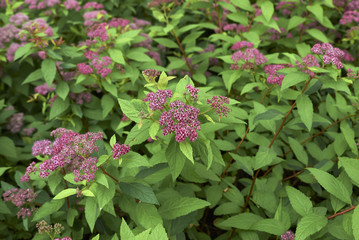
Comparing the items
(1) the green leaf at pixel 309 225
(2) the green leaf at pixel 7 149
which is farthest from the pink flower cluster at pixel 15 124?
(1) the green leaf at pixel 309 225

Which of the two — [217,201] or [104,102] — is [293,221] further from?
[104,102]

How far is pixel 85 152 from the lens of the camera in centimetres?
184

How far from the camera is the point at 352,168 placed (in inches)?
80.2

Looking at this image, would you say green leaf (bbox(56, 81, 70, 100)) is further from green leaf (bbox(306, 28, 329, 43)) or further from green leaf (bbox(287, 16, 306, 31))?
green leaf (bbox(306, 28, 329, 43))

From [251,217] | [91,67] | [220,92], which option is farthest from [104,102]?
[251,217]

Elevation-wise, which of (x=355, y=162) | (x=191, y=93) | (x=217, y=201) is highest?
(x=191, y=93)

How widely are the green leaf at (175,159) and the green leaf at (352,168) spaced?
119 cm

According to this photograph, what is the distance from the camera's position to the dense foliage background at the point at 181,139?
184 centimetres

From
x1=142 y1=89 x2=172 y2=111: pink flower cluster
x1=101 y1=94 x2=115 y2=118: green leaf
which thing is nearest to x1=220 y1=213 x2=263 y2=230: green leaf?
x1=142 y1=89 x2=172 y2=111: pink flower cluster

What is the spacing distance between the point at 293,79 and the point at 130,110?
1254 mm

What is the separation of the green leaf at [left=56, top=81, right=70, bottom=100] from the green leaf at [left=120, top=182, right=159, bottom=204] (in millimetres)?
1614

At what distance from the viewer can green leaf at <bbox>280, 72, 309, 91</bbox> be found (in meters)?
2.11

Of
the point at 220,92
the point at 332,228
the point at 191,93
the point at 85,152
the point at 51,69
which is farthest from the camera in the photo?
the point at 220,92

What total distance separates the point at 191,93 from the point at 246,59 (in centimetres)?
139
